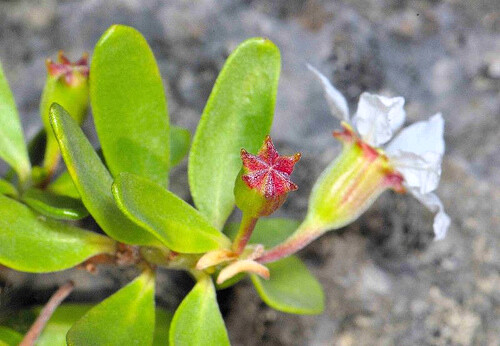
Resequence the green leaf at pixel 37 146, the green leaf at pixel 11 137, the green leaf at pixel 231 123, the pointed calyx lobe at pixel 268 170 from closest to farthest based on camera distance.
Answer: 1. the pointed calyx lobe at pixel 268 170
2. the green leaf at pixel 231 123
3. the green leaf at pixel 11 137
4. the green leaf at pixel 37 146

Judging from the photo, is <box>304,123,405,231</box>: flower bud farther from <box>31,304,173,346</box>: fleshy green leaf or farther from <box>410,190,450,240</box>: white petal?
<box>31,304,173,346</box>: fleshy green leaf

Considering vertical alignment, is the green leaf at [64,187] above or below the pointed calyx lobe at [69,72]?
below

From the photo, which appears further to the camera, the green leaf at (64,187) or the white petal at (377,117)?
the green leaf at (64,187)

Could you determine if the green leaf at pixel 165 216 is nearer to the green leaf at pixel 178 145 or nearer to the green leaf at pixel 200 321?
the green leaf at pixel 200 321

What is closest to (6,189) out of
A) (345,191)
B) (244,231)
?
(244,231)

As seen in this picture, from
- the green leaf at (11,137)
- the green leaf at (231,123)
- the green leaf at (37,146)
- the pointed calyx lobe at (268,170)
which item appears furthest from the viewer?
the green leaf at (37,146)

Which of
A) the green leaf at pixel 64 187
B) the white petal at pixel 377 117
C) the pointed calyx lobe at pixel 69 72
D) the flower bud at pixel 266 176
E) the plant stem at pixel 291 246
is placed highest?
the pointed calyx lobe at pixel 69 72

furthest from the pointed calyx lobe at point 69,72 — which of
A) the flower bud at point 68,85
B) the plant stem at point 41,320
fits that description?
the plant stem at point 41,320
